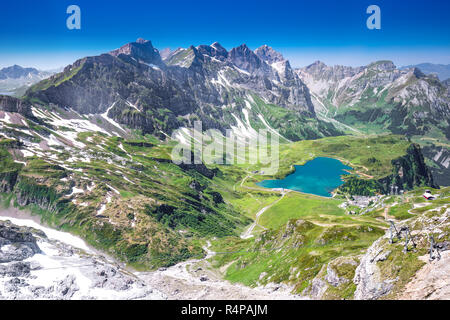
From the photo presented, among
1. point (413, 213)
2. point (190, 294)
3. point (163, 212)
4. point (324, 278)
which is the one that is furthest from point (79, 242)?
point (413, 213)

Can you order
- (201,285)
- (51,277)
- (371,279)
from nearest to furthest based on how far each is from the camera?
(371,279)
(51,277)
(201,285)

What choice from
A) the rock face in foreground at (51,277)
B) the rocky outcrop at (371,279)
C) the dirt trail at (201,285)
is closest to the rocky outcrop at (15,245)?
the rock face in foreground at (51,277)

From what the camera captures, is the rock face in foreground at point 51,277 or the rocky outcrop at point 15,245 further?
the rocky outcrop at point 15,245

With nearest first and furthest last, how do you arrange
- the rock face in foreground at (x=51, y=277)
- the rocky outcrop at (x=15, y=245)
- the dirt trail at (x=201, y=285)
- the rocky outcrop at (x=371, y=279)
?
the rocky outcrop at (x=371, y=279), the rock face in foreground at (x=51, y=277), the dirt trail at (x=201, y=285), the rocky outcrop at (x=15, y=245)

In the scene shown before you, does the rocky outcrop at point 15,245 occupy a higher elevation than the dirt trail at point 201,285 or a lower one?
higher

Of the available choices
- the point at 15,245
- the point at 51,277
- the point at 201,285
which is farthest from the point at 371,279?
the point at 15,245

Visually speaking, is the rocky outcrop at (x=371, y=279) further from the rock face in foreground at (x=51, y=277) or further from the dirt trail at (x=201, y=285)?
the rock face in foreground at (x=51, y=277)

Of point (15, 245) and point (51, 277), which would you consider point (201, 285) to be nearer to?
point (51, 277)

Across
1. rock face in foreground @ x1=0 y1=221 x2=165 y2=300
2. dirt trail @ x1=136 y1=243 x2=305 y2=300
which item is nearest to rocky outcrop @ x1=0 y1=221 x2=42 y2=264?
rock face in foreground @ x1=0 y1=221 x2=165 y2=300
